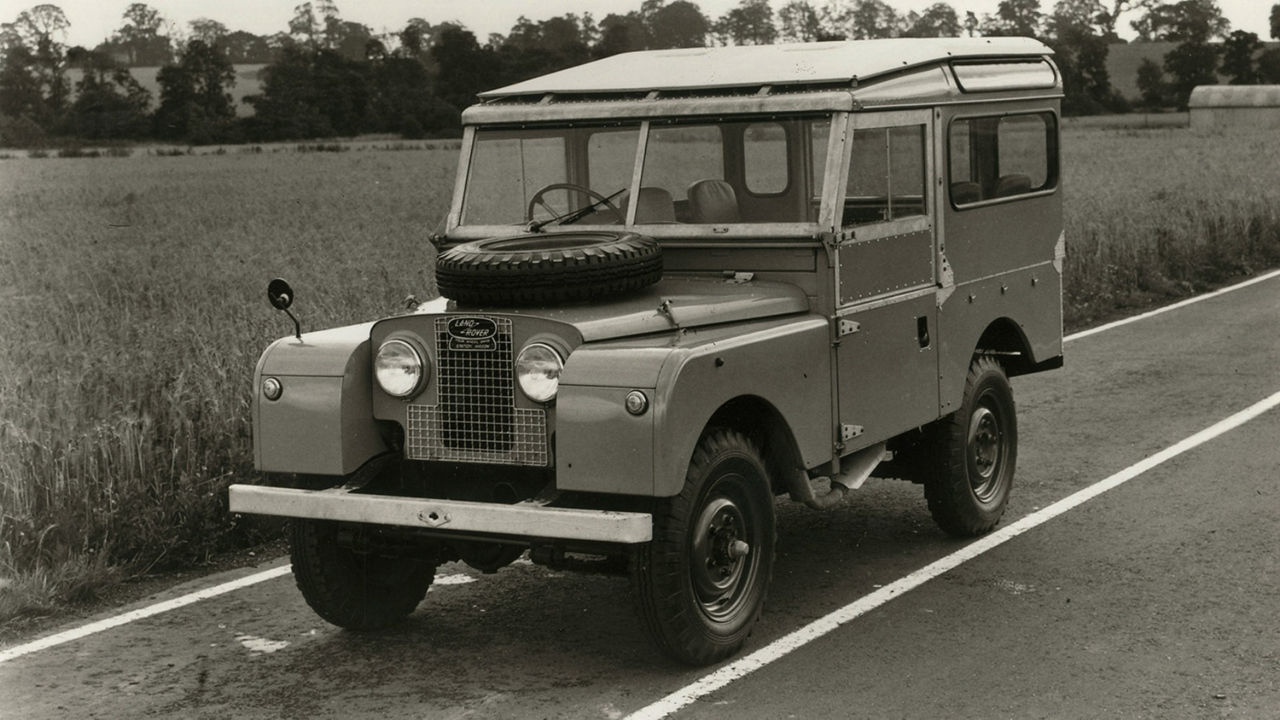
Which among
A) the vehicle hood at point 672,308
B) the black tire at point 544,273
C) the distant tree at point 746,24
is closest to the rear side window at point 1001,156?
the vehicle hood at point 672,308

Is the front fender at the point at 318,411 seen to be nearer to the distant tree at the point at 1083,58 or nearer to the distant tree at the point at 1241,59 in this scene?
the distant tree at the point at 1083,58

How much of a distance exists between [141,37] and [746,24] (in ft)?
56.2

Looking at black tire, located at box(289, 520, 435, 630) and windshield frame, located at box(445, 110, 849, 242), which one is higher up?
windshield frame, located at box(445, 110, 849, 242)

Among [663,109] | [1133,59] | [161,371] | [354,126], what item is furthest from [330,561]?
[1133,59]

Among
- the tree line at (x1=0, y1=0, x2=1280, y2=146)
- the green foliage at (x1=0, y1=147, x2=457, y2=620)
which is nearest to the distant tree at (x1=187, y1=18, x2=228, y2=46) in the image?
the tree line at (x1=0, y1=0, x2=1280, y2=146)

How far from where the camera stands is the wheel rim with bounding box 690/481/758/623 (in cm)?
602

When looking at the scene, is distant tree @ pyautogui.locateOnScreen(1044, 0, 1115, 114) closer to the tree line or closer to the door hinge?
the tree line

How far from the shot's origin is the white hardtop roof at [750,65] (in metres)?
7.00

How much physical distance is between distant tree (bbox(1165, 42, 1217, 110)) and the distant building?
45.9 ft

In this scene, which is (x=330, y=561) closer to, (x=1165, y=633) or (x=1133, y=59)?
(x=1165, y=633)

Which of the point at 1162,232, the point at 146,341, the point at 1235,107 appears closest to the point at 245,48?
the point at 1162,232

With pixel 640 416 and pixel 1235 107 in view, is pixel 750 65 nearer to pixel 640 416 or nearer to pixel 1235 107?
pixel 640 416

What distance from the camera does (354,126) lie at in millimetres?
43625

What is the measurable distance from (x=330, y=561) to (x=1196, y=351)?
31.9 ft
